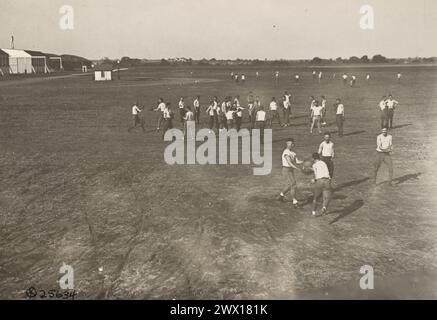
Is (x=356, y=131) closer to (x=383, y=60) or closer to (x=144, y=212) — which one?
(x=144, y=212)

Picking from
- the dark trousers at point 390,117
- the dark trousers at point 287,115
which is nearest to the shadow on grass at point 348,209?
the dark trousers at point 390,117

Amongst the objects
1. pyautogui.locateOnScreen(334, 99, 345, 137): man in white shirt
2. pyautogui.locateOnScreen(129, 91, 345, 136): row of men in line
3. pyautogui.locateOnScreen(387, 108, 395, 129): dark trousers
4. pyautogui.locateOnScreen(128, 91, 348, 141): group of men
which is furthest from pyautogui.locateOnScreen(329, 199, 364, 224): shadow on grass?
pyautogui.locateOnScreen(387, 108, 395, 129): dark trousers

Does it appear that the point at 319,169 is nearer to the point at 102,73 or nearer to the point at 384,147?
the point at 384,147

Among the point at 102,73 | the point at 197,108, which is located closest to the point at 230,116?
the point at 197,108

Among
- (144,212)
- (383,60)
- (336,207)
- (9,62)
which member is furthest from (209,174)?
(383,60)

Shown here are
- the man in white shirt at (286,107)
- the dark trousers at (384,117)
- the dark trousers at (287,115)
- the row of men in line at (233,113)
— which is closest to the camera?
the row of men in line at (233,113)

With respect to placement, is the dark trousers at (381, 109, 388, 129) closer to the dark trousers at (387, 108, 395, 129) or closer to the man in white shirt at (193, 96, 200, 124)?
the dark trousers at (387, 108, 395, 129)

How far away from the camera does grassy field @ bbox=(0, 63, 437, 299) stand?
30.4 feet

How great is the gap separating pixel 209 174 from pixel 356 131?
11.1 metres

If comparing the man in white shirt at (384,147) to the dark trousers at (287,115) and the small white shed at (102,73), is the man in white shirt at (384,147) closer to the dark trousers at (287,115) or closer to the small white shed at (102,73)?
the dark trousers at (287,115)

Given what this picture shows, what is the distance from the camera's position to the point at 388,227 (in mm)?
11539

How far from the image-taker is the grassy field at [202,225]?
30.4ft

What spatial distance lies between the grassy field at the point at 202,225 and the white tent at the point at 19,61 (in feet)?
203

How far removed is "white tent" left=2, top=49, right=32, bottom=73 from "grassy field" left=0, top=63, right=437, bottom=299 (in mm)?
61981
